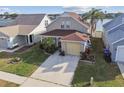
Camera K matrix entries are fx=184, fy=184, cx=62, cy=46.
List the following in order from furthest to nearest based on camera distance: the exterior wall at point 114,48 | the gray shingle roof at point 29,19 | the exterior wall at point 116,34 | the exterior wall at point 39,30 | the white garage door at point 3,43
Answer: the gray shingle roof at point 29,19, the exterior wall at point 39,30, the white garage door at point 3,43, the exterior wall at point 116,34, the exterior wall at point 114,48

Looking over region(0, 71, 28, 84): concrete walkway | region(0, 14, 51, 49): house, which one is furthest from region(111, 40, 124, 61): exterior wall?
region(0, 14, 51, 49): house

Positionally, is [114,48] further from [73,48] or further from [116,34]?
[73,48]

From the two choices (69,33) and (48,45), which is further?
(69,33)

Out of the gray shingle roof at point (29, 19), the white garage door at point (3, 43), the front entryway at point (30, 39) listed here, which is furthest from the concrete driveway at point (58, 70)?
the gray shingle roof at point (29, 19)

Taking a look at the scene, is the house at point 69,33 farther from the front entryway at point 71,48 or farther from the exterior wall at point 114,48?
the exterior wall at point 114,48

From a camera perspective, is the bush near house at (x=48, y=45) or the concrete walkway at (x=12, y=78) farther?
the bush near house at (x=48, y=45)

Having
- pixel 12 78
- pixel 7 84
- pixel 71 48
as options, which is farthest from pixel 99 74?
pixel 7 84

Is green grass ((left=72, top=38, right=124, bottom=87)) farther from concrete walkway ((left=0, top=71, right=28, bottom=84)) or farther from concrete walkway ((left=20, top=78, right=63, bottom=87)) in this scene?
concrete walkway ((left=0, top=71, right=28, bottom=84))

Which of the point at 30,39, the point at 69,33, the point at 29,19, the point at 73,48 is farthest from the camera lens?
the point at 29,19
